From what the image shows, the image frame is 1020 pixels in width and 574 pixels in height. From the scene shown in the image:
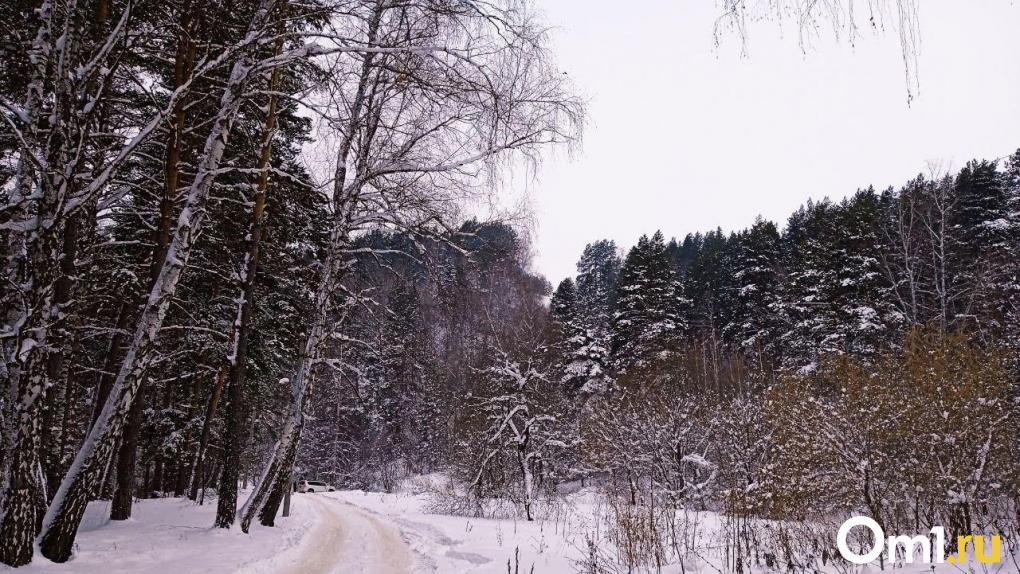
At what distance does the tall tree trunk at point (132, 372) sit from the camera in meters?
5.23

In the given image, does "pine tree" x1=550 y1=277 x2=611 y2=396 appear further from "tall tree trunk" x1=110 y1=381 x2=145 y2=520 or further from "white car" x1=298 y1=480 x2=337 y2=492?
"tall tree trunk" x1=110 y1=381 x2=145 y2=520

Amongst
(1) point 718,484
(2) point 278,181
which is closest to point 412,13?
(2) point 278,181

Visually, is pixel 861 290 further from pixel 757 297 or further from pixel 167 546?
pixel 167 546

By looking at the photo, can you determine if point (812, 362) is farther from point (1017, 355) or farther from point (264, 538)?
point (264, 538)

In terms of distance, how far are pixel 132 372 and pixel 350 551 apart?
278 inches

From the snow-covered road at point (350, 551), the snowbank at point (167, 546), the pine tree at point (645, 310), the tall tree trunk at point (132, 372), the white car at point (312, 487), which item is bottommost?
the white car at point (312, 487)

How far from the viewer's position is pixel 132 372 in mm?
5414

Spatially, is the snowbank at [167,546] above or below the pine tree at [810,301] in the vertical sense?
below

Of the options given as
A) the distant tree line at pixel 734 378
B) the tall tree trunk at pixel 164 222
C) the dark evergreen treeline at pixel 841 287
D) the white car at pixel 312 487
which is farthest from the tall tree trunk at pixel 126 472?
the white car at pixel 312 487

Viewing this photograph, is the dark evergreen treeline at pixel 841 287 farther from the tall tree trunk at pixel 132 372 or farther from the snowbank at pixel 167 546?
the tall tree trunk at pixel 132 372

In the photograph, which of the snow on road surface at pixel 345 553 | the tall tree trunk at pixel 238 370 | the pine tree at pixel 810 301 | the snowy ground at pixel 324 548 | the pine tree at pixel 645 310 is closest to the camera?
the snowy ground at pixel 324 548

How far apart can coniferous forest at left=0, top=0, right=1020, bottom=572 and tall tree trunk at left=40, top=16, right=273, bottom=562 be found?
31mm

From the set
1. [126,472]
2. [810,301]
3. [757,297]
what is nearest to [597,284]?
[757,297]

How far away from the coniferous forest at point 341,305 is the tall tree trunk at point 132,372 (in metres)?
0.03
